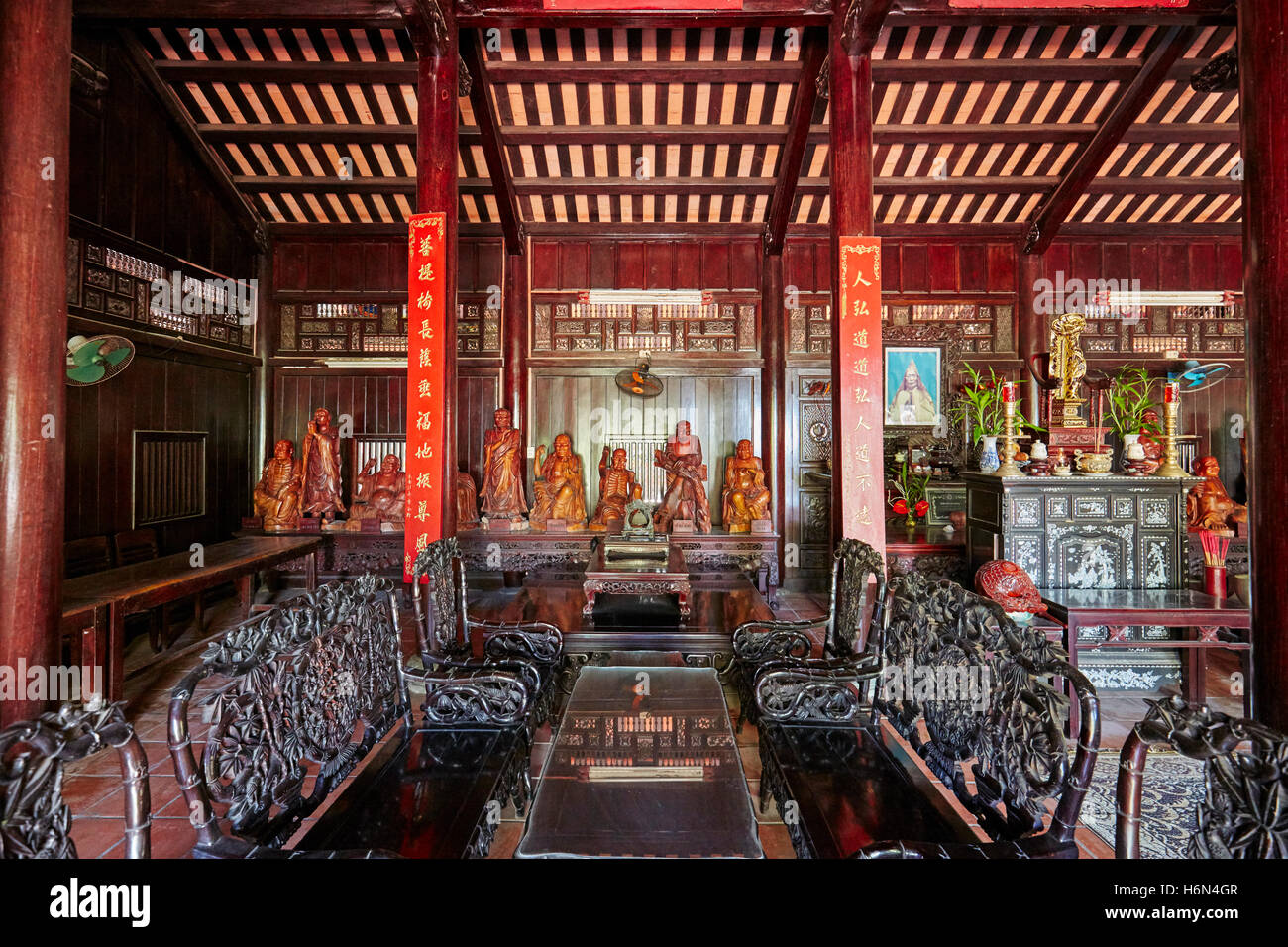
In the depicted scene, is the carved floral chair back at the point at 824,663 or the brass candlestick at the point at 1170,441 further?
the brass candlestick at the point at 1170,441

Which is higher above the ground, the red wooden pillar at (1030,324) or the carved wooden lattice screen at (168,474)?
the red wooden pillar at (1030,324)

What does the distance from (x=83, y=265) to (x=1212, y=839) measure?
23.7 ft

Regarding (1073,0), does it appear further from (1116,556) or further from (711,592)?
(711,592)

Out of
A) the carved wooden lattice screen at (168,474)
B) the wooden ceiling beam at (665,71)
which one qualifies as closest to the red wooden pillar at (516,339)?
the wooden ceiling beam at (665,71)

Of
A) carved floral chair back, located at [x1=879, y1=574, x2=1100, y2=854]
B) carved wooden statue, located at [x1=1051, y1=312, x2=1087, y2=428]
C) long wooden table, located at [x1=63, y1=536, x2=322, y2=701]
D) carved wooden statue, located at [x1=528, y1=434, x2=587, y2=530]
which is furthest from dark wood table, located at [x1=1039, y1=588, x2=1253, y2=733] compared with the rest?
long wooden table, located at [x1=63, y1=536, x2=322, y2=701]

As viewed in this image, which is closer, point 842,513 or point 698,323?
point 842,513

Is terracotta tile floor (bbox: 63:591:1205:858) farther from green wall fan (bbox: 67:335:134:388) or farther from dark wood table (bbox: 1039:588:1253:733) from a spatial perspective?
green wall fan (bbox: 67:335:134:388)

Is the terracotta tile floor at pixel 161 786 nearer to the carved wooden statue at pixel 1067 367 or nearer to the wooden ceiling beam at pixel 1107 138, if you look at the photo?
the carved wooden statue at pixel 1067 367

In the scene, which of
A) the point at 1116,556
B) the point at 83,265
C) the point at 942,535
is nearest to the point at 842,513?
the point at 1116,556

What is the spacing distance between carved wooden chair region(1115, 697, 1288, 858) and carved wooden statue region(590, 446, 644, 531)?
17.8 feet

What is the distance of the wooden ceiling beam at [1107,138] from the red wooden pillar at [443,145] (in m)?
6.05

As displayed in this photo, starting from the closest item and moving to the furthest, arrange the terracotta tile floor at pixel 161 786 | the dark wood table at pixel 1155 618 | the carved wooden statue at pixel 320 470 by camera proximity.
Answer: the terracotta tile floor at pixel 161 786 < the dark wood table at pixel 1155 618 < the carved wooden statue at pixel 320 470

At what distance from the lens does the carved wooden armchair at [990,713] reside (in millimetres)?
1365

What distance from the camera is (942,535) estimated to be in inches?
232
